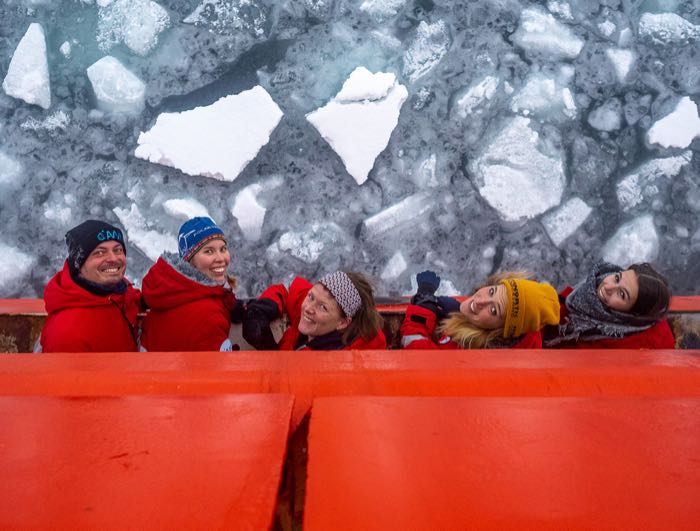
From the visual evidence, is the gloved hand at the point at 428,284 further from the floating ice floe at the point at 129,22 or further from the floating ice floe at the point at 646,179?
the floating ice floe at the point at 129,22

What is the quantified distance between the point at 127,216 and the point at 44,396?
195 cm

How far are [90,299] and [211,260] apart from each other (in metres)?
0.34

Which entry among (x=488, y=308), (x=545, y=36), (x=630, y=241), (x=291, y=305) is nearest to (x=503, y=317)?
(x=488, y=308)

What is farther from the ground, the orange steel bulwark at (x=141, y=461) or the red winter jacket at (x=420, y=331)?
the orange steel bulwark at (x=141, y=461)

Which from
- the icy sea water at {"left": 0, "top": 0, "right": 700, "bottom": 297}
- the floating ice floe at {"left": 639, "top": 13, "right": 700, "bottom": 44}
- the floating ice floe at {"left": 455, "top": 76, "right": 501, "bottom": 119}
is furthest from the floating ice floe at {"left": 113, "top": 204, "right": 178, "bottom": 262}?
the floating ice floe at {"left": 639, "top": 13, "right": 700, "bottom": 44}

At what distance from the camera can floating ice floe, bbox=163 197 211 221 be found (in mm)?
2363

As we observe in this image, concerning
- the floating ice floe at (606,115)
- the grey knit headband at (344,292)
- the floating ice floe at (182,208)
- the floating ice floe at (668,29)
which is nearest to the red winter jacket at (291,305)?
the grey knit headband at (344,292)

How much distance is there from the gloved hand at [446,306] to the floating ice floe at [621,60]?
153cm

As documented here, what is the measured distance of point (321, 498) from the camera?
38 centimetres

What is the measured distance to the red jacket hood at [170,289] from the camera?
56.7 inches

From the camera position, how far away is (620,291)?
1.42 m

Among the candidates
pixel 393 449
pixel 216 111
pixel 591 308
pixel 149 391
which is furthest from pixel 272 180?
pixel 393 449

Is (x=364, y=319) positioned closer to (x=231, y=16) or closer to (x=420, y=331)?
(x=420, y=331)

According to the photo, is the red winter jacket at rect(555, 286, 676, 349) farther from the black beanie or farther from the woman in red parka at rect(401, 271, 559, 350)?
the black beanie
